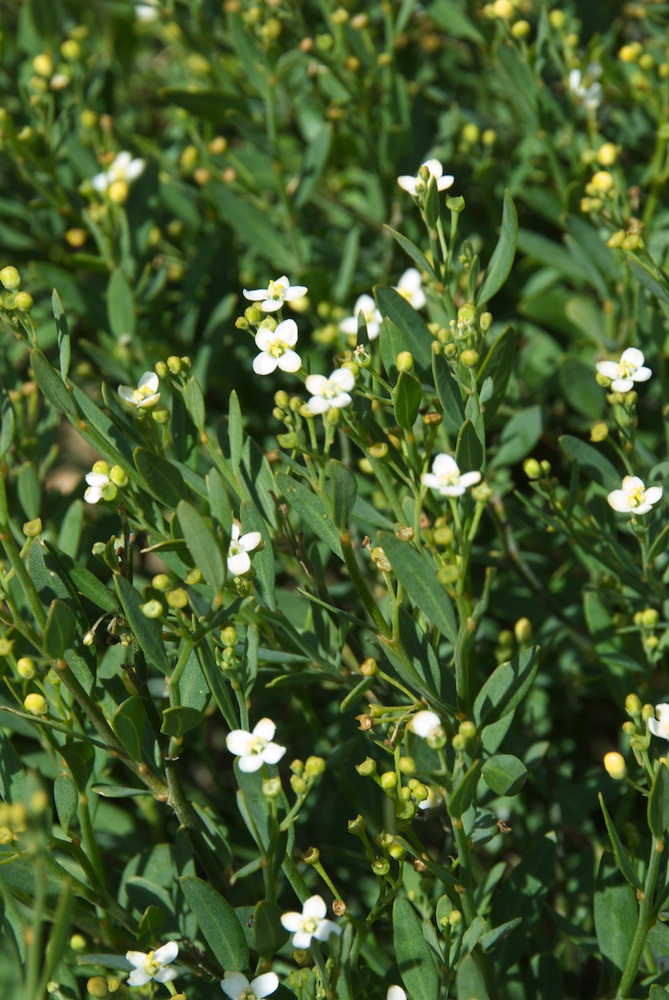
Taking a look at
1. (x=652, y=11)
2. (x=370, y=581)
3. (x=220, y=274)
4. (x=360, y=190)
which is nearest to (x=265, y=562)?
(x=370, y=581)

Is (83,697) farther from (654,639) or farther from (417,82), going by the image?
(417,82)

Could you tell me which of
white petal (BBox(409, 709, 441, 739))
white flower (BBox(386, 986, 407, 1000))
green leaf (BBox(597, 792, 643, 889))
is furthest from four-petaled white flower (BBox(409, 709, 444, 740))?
white flower (BBox(386, 986, 407, 1000))

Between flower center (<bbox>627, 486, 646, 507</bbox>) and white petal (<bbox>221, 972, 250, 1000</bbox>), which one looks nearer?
white petal (<bbox>221, 972, 250, 1000</bbox>)

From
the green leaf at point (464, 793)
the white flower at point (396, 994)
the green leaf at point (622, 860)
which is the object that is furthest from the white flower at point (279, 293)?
the white flower at point (396, 994)

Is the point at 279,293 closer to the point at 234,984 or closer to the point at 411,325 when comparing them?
the point at 411,325

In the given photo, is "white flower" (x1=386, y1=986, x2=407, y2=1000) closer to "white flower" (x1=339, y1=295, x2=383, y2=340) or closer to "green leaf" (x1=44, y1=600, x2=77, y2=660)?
"green leaf" (x1=44, y1=600, x2=77, y2=660)

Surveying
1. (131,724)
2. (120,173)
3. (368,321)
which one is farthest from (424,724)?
(120,173)
